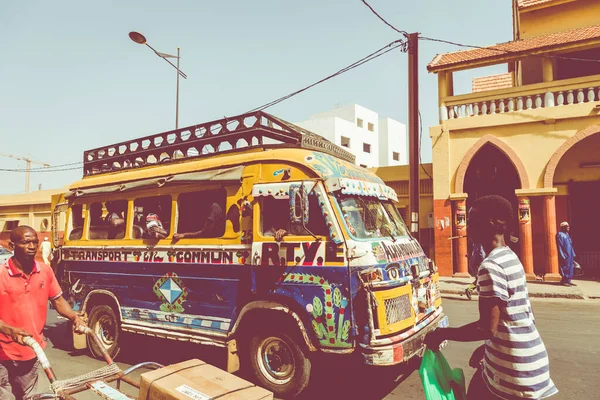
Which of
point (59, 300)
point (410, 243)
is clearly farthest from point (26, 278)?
point (410, 243)

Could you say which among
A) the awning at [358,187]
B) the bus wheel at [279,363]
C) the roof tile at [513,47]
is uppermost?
the roof tile at [513,47]

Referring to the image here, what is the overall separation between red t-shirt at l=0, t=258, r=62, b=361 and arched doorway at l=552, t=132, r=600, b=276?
1503cm

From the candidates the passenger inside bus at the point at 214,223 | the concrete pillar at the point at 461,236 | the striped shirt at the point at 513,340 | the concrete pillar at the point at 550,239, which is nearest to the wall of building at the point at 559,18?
the concrete pillar at the point at 550,239

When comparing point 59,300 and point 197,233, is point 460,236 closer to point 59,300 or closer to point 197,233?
point 197,233

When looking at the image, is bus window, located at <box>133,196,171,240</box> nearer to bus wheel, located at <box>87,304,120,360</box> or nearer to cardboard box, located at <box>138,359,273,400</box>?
bus wheel, located at <box>87,304,120,360</box>

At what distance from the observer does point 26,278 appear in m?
3.40

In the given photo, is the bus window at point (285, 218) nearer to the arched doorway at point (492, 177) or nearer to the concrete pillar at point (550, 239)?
the concrete pillar at point (550, 239)

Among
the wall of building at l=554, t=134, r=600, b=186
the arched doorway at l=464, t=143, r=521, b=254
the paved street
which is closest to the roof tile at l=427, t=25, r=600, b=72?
the arched doorway at l=464, t=143, r=521, b=254

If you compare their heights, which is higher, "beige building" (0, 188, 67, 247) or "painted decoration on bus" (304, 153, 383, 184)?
"beige building" (0, 188, 67, 247)

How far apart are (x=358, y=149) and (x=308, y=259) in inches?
1782

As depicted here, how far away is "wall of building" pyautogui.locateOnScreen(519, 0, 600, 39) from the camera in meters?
15.0

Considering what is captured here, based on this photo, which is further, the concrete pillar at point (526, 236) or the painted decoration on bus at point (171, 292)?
the concrete pillar at point (526, 236)

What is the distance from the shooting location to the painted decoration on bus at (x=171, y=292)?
18.7 ft

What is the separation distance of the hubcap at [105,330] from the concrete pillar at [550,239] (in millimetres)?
11838
